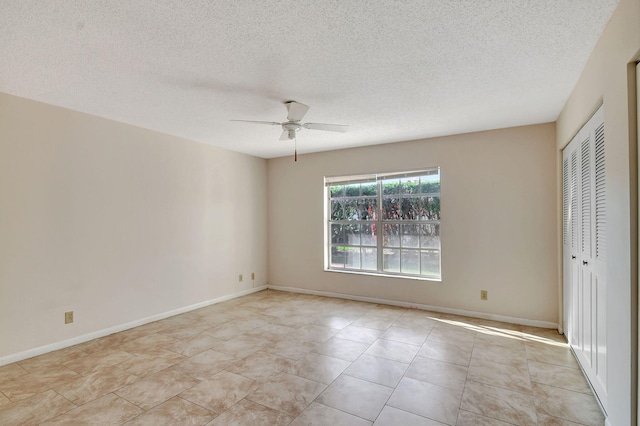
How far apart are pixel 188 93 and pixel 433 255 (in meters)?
3.70

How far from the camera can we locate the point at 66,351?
318 centimetres

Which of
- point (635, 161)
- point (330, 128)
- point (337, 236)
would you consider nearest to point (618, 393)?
point (635, 161)

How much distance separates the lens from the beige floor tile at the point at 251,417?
6.74 ft

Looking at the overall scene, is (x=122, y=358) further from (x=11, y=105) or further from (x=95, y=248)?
(x=11, y=105)

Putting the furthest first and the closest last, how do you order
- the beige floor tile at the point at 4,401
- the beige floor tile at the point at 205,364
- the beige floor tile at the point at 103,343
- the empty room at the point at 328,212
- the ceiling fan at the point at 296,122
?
the beige floor tile at the point at 103,343 → the ceiling fan at the point at 296,122 → the beige floor tile at the point at 205,364 → the beige floor tile at the point at 4,401 → the empty room at the point at 328,212

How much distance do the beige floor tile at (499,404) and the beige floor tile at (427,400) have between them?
0.09 metres

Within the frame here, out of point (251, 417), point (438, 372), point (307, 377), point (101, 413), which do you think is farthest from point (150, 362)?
point (438, 372)

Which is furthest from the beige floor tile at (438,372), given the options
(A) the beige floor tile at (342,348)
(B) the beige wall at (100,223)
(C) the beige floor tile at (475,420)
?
(B) the beige wall at (100,223)

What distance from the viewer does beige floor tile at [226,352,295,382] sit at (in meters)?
2.70

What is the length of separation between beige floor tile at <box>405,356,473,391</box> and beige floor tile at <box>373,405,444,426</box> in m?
0.51

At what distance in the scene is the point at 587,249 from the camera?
2.52 metres

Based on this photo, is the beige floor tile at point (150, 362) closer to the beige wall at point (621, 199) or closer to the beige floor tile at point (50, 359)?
the beige floor tile at point (50, 359)

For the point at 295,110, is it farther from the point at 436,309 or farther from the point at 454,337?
the point at 436,309

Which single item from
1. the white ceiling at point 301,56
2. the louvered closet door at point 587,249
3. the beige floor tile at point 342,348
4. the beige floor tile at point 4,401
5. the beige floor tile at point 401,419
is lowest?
the beige floor tile at point 342,348
